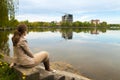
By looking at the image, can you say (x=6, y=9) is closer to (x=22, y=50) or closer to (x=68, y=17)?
(x=22, y=50)

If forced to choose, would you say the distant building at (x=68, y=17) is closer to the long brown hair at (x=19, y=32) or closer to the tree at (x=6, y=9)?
the tree at (x=6, y=9)

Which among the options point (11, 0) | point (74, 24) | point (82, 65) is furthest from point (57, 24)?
point (82, 65)

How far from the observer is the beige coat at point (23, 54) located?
5.62 meters

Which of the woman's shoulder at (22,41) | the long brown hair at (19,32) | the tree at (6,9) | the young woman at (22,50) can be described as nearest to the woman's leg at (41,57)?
the young woman at (22,50)

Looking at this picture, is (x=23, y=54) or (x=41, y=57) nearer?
(x=23, y=54)

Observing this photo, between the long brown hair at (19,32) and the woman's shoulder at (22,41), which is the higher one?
the long brown hair at (19,32)

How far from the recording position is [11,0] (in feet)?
79.5

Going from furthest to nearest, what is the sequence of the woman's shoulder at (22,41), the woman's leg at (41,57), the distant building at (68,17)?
the distant building at (68,17), the woman's leg at (41,57), the woman's shoulder at (22,41)

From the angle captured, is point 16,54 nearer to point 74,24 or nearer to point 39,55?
point 39,55

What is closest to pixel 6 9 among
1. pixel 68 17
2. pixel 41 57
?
pixel 41 57

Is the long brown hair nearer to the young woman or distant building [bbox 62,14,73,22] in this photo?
the young woman

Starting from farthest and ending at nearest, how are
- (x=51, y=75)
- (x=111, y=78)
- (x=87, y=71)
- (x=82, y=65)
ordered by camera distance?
(x=82, y=65), (x=87, y=71), (x=111, y=78), (x=51, y=75)

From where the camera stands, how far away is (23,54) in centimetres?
572

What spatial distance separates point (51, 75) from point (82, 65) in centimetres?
644
